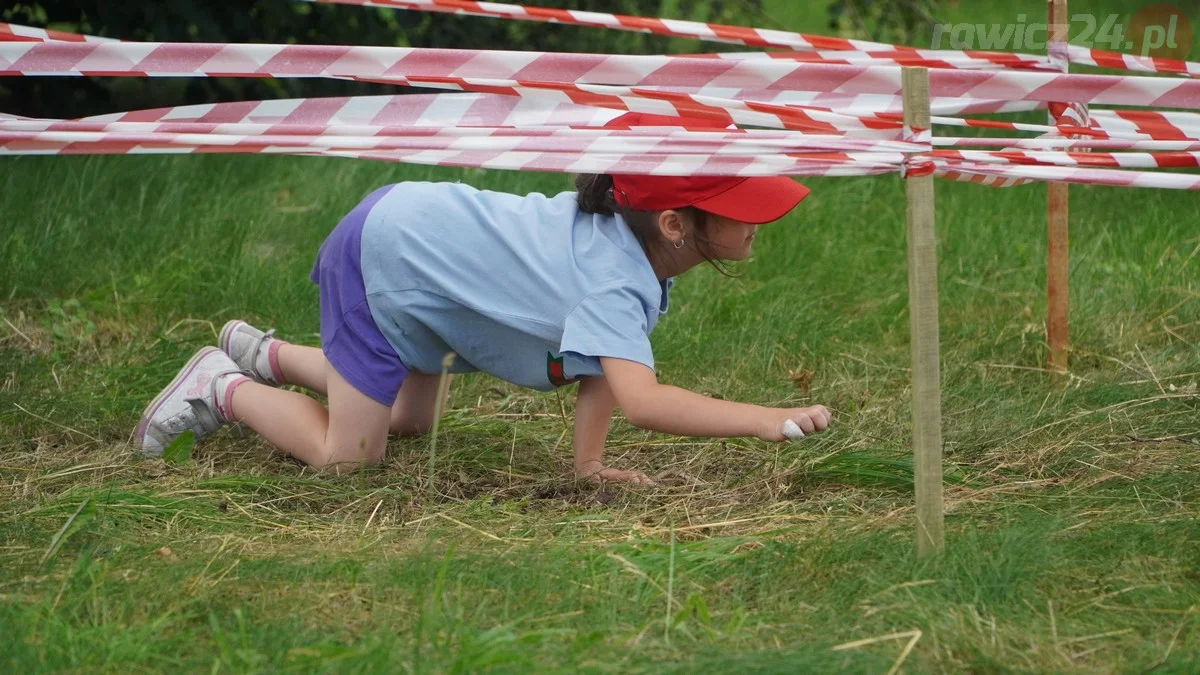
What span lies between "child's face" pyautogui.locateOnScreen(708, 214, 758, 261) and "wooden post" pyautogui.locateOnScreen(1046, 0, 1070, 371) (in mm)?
1170

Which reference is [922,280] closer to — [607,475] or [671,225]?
[671,225]

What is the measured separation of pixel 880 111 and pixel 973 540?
4.63 ft

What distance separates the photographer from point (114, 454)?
10.3 ft

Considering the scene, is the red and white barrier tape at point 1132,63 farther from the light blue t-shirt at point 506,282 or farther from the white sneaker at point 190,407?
the white sneaker at point 190,407

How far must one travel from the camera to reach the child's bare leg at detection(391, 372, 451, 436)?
3.34 meters

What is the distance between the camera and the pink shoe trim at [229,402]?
10.5 feet

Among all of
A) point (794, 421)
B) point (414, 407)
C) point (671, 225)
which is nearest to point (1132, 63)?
point (671, 225)

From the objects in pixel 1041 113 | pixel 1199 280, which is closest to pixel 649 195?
pixel 1199 280

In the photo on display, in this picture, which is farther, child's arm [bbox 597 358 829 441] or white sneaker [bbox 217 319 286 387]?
white sneaker [bbox 217 319 286 387]

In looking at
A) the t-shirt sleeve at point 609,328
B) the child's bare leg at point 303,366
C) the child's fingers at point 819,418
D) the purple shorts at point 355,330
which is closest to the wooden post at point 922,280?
the child's fingers at point 819,418

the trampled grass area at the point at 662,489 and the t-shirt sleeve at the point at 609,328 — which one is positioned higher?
the t-shirt sleeve at the point at 609,328

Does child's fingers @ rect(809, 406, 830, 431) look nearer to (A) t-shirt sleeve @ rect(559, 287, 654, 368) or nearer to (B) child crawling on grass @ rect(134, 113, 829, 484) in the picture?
(B) child crawling on grass @ rect(134, 113, 829, 484)

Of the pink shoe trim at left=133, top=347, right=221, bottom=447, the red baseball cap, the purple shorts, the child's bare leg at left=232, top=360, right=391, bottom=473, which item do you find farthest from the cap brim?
the pink shoe trim at left=133, top=347, right=221, bottom=447

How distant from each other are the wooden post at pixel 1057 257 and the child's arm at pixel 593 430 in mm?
1392
